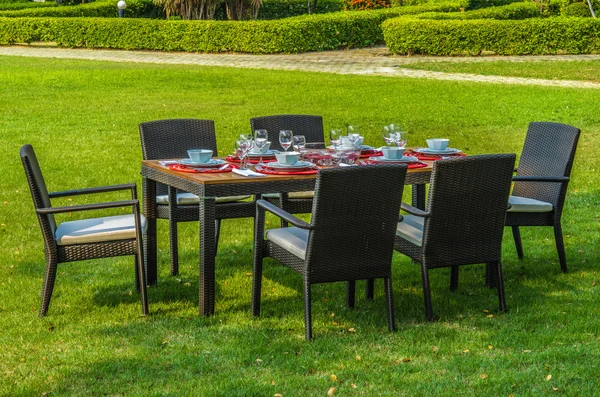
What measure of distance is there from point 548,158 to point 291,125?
1.96 m

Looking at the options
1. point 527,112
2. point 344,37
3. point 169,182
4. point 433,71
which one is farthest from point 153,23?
point 169,182

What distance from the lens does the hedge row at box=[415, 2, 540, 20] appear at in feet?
85.4

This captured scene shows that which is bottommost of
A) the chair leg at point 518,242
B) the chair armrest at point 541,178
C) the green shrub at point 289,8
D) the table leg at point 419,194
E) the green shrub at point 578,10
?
the green shrub at point 289,8

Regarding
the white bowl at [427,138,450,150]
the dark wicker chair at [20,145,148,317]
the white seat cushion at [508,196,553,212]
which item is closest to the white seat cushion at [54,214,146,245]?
the dark wicker chair at [20,145,148,317]

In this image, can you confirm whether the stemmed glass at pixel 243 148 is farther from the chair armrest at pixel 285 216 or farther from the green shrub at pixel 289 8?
the green shrub at pixel 289 8

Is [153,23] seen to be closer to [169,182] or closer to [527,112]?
[527,112]

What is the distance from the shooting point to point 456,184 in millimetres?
5492

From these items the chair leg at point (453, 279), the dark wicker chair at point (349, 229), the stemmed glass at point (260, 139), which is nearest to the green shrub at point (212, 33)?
the stemmed glass at point (260, 139)

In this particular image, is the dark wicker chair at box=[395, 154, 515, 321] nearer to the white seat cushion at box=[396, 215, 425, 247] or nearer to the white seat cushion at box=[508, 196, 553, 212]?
the white seat cushion at box=[396, 215, 425, 247]

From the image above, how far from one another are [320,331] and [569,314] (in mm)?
1491

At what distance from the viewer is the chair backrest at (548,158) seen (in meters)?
6.69

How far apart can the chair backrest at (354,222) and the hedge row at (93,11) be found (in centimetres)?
2823

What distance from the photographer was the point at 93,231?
18.9ft

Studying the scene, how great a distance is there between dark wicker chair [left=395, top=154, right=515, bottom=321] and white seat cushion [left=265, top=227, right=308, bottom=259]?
0.63m
